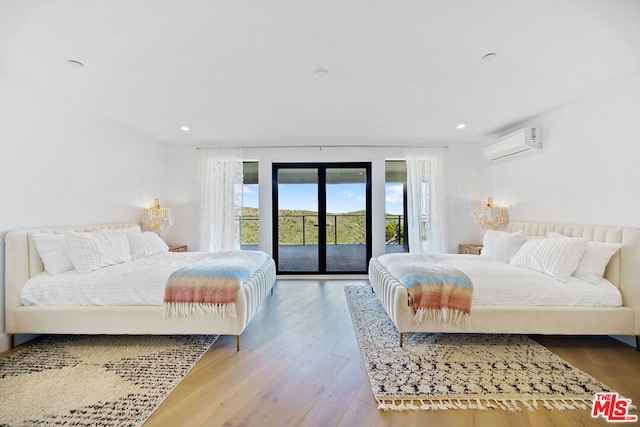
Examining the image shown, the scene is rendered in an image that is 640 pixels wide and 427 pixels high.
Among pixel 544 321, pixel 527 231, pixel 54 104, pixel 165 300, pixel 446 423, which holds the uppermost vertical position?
pixel 54 104

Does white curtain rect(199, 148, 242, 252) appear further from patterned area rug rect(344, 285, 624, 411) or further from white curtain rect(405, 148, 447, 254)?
white curtain rect(405, 148, 447, 254)

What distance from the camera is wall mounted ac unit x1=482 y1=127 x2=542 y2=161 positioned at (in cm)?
319

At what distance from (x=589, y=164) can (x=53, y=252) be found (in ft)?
17.7

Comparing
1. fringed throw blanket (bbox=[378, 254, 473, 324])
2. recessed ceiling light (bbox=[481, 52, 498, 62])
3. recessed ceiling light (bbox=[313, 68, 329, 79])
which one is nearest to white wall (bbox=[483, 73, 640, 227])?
recessed ceiling light (bbox=[481, 52, 498, 62])

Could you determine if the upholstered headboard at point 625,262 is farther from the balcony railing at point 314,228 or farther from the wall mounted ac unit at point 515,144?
the balcony railing at point 314,228

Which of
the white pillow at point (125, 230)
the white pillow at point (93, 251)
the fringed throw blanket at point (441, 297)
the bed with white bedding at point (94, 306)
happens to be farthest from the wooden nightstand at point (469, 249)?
the white pillow at point (125, 230)

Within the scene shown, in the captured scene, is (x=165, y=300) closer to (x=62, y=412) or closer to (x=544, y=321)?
(x=62, y=412)

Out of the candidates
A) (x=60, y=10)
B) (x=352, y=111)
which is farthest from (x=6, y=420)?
(x=352, y=111)

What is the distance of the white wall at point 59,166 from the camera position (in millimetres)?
2254

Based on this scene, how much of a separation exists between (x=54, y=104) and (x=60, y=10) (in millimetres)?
1678

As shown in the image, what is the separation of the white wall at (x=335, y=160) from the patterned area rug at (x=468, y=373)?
2.23m

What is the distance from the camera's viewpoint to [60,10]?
4.90ft

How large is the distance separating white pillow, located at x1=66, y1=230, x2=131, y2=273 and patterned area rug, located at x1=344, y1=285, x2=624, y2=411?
8.64 feet

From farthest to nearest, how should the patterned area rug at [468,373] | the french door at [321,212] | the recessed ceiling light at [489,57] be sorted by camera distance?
the french door at [321,212] → the recessed ceiling light at [489,57] → the patterned area rug at [468,373]
